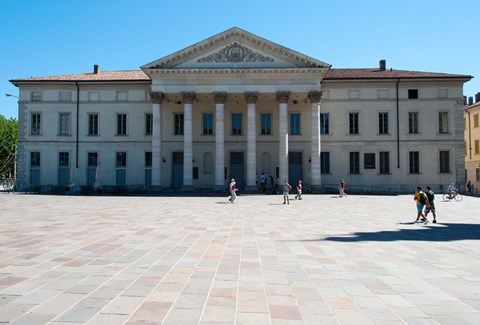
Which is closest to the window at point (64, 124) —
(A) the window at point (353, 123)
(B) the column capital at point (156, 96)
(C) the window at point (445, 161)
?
(B) the column capital at point (156, 96)

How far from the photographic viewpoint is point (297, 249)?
920 cm

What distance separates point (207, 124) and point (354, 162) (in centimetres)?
1685

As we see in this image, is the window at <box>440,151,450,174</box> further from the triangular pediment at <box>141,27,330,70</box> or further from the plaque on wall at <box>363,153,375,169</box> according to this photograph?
the triangular pediment at <box>141,27,330,70</box>

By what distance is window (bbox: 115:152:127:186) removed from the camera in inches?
1572

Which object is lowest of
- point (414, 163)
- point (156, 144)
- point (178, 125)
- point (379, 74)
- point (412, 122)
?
point (414, 163)

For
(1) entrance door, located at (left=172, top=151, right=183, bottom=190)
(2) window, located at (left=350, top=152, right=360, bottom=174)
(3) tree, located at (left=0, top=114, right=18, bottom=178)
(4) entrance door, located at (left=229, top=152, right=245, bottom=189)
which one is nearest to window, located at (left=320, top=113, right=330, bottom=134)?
(2) window, located at (left=350, top=152, right=360, bottom=174)

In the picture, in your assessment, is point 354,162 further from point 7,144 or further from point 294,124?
point 7,144

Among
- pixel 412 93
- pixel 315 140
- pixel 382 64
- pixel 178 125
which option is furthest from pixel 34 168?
pixel 412 93

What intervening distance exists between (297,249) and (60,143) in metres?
38.3

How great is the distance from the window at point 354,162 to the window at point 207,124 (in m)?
15.9

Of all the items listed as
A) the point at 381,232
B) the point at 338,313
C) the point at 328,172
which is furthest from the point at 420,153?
the point at 338,313

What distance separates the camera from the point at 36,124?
133 feet

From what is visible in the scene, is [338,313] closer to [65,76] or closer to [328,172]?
[328,172]

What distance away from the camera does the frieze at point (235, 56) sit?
35.5 m
